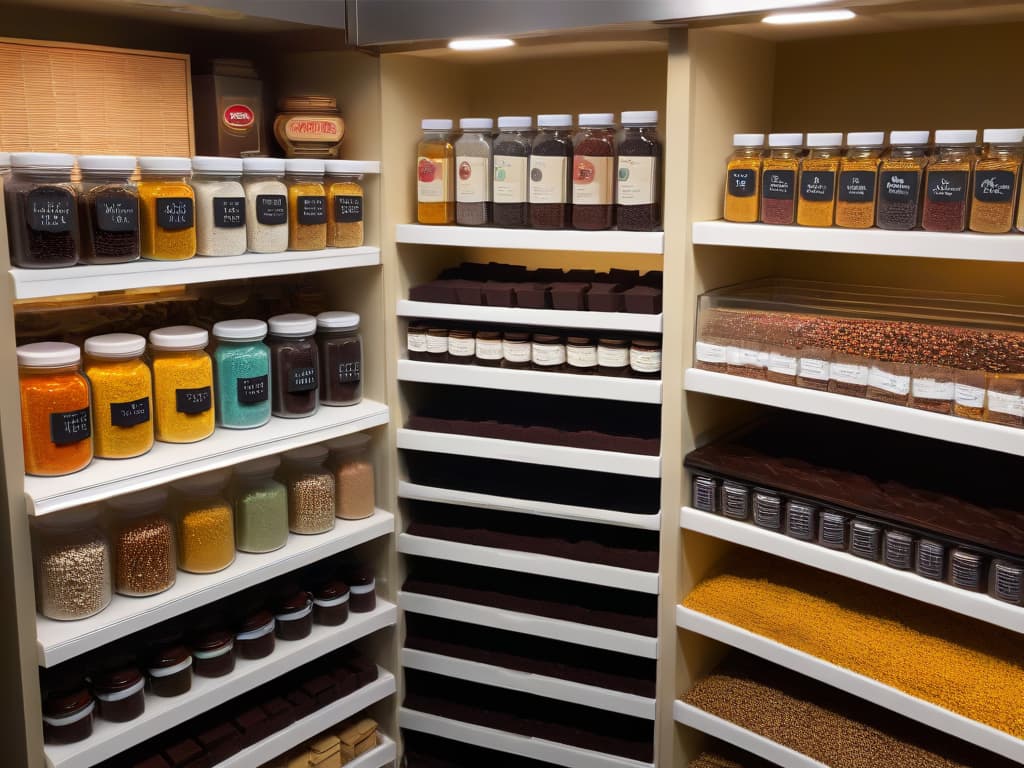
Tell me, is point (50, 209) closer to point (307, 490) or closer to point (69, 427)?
point (69, 427)

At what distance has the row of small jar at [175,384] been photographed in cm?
158

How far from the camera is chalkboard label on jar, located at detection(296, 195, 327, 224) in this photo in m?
1.87

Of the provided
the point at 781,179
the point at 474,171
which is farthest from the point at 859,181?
the point at 474,171

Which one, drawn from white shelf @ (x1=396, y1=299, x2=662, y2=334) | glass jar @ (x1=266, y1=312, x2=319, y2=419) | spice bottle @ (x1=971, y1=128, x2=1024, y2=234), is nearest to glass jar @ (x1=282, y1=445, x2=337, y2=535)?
glass jar @ (x1=266, y1=312, x2=319, y2=419)

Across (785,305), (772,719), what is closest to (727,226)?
(785,305)

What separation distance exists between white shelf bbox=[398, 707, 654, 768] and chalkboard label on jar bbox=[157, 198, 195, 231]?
1.25 m

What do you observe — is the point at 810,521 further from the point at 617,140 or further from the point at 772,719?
the point at 617,140

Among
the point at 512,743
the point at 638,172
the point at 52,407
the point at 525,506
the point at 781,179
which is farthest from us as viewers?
the point at 512,743

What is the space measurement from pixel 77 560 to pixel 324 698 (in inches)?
26.6

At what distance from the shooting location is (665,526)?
6.26ft

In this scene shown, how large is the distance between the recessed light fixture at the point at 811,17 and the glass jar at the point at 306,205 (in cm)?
88

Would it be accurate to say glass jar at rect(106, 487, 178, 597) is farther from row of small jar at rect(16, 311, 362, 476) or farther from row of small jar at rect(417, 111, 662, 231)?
row of small jar at rect(417, 111, 662, 231)

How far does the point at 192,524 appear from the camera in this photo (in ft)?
5.95

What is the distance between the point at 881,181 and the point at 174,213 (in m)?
1.20
